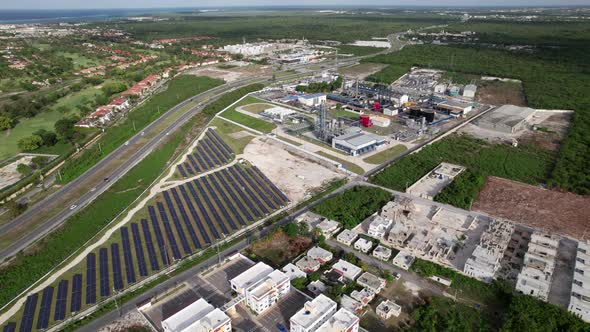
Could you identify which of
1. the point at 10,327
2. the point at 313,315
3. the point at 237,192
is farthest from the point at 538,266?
the point at 10,327

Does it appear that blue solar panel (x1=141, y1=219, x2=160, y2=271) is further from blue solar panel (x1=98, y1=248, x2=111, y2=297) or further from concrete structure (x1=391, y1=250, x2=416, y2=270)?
concrete structure (x1=391, y1=250, x2=416, y2=270)

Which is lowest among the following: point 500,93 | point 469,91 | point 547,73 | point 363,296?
point 363,296

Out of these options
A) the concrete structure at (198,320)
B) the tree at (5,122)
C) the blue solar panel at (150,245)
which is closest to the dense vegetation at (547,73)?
the concrete structure at (198,320)

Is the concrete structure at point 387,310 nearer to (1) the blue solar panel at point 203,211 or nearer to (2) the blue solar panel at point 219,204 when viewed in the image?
(2) the blue solar panel at point 219,204

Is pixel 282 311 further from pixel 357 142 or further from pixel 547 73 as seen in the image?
pixel 547 73

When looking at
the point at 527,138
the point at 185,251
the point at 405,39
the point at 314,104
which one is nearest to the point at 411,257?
the point at 185,251

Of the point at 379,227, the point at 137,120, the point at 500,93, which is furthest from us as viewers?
the point at 500,93

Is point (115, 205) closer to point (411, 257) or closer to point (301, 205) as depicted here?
point (301, 205)
